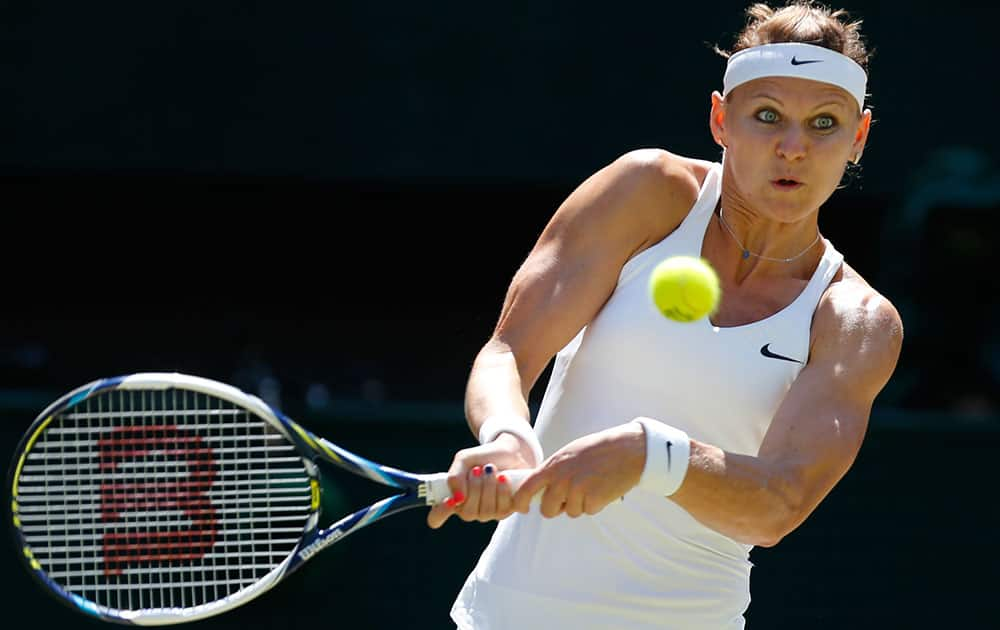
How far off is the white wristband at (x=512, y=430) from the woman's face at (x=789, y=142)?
0.61 m

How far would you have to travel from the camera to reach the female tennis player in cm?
267

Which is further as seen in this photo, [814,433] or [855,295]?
[855,295]

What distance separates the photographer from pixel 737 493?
2.42 m

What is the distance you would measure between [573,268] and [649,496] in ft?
1.42

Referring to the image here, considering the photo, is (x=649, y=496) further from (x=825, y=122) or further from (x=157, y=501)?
(x=157, y=501)


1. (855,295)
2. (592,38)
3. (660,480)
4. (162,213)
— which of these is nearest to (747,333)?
(855,295)

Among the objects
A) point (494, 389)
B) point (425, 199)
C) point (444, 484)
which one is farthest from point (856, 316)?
point (425, 199)

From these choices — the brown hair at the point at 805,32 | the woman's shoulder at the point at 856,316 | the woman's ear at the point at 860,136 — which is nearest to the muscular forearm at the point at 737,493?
the woman's shoulder at the point at 856,316

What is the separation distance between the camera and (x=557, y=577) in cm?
269

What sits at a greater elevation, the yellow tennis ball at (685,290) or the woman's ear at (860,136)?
the woman's ear at (860,136)

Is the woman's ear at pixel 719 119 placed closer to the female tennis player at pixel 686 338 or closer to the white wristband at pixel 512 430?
the female tennis player at pixel 686 338

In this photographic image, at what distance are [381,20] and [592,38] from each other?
0.96 m

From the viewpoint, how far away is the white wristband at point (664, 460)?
7.77 ft

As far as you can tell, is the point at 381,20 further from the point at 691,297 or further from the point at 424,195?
the point at 691,297
